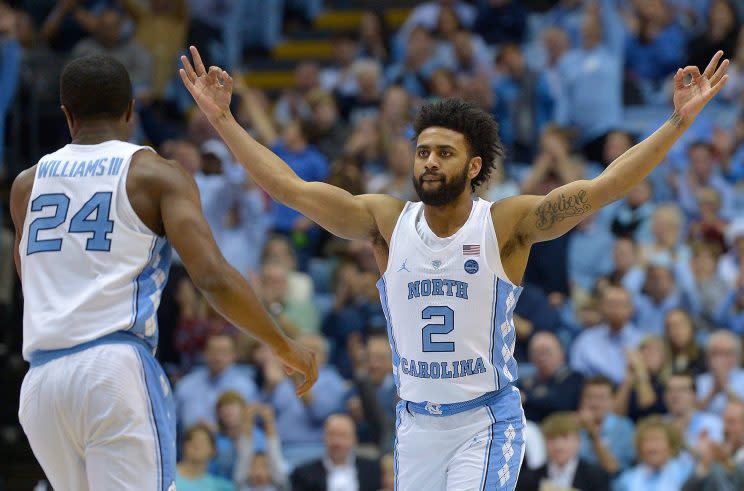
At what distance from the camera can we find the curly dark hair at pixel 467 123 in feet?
23.3

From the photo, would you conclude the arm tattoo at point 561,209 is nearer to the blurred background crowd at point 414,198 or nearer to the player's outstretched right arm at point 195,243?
the player's outstretched right arm at point 195,243

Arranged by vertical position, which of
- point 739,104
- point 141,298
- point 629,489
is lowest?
point 629,489

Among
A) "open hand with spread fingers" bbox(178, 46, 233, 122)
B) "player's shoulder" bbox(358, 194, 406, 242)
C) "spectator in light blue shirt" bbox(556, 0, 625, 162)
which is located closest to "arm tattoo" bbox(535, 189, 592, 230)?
"player's shoulder" bbox(358, 194, 406, 242)

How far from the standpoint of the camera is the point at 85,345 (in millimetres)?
5809

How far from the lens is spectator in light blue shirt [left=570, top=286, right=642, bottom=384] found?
12.4m

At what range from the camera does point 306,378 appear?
21.3 ft

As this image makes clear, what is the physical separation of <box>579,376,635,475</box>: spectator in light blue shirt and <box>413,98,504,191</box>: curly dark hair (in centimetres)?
479

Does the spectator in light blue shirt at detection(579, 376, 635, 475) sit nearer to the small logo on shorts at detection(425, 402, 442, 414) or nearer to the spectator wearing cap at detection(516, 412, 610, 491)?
the spectator wearing cap at detection(516, 412, 610, 491)

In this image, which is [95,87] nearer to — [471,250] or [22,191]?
[22,191]

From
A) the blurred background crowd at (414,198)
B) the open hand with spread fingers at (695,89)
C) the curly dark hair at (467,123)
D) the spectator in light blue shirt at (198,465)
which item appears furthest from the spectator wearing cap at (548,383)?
the open hand with spread fingers at (695,89)

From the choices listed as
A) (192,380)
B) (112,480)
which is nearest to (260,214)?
(192,380)

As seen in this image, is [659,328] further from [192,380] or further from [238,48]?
[238,48]

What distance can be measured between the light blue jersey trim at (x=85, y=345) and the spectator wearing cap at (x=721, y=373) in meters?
7.14

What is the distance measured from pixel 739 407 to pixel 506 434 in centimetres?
488
